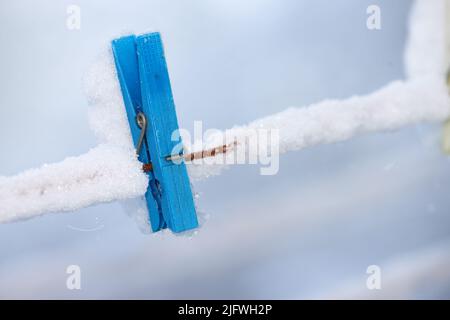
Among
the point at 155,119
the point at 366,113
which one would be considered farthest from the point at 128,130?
the point at 366,113

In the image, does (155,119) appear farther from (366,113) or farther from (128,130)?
(366,113)

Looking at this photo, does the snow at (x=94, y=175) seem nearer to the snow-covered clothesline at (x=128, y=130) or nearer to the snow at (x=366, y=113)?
the snow-covered clothesline at (x=128, y=130)

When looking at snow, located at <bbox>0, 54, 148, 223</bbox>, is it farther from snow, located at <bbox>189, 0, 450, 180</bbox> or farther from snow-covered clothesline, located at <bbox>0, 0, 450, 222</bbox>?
snow, located at <bbox>189, 0, 450, 180</bbox>

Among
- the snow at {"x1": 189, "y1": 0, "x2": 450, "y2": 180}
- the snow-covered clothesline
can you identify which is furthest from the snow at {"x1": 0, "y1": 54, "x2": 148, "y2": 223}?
the snow at {"x1": 189, "y1": 0, "x2": 450, "y2": 180}

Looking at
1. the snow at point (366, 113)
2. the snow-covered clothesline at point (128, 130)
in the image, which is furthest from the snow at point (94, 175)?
the snow at point (366, 113)

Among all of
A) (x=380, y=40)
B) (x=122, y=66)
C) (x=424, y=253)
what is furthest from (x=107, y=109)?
(x=424, y=253)
